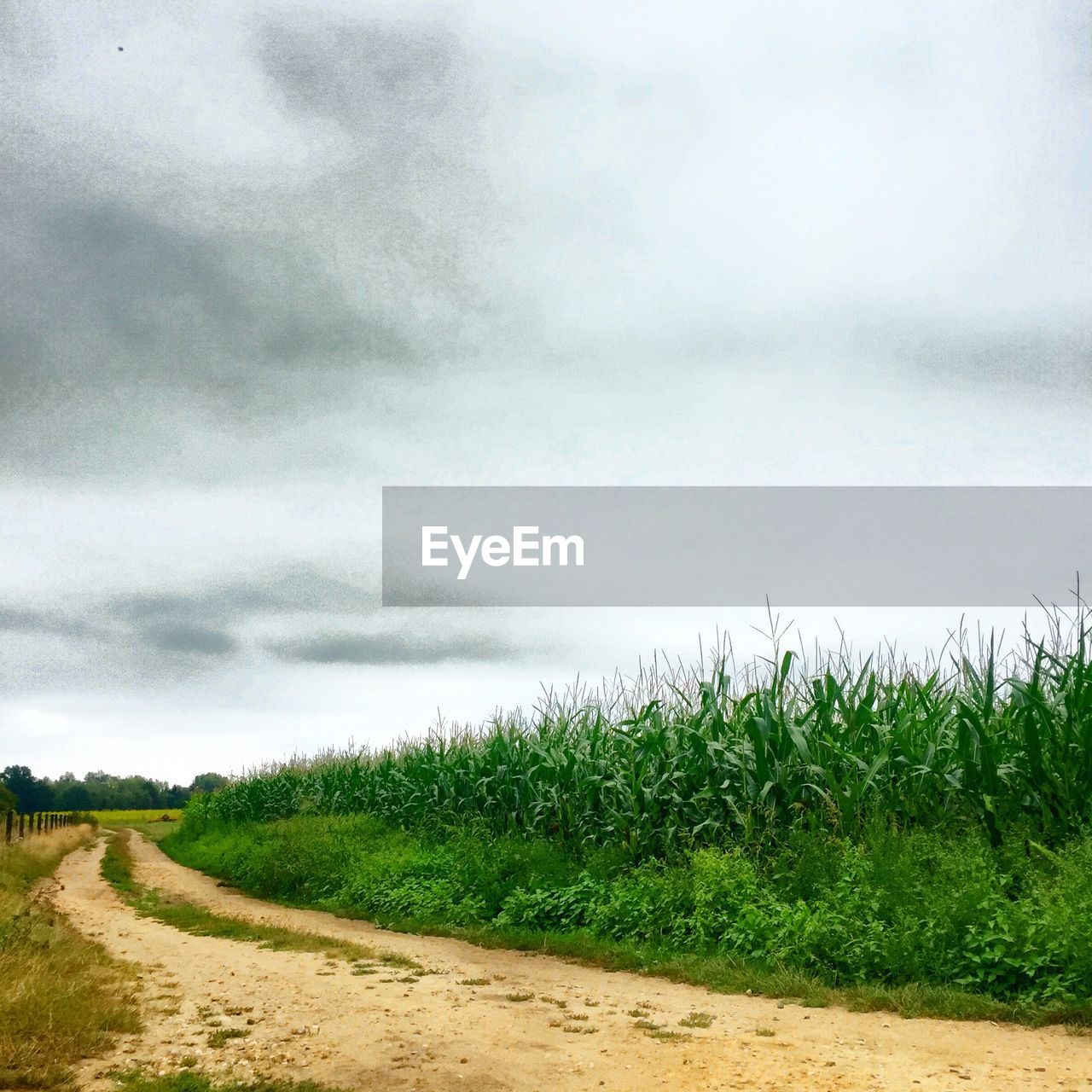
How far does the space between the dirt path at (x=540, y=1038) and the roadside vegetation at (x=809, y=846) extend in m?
0.72

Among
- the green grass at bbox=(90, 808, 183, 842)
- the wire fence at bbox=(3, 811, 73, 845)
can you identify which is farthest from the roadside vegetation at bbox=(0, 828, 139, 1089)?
the green grass at bbox=(90, 808, 183, 842)

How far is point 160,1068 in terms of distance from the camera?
6367mm

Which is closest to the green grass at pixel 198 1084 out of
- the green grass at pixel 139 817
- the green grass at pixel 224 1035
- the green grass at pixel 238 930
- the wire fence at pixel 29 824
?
the green grass at pixel 224 1035

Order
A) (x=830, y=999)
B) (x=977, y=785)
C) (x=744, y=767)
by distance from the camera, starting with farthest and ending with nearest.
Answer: (x=744, y=767)
(x=977, y=785)
(x=830, y=999)

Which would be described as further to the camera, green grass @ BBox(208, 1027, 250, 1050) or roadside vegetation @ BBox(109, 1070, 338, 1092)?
green grass @ BBox(208, 1027, 250, 1050)

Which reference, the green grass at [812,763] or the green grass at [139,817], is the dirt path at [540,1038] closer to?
the green grass at [812,763]

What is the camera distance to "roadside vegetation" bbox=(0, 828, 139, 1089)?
6188 millimetres

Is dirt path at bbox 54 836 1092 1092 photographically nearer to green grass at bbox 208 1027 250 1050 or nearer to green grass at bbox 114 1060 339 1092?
green grass at bbox 208 1027 250 1050

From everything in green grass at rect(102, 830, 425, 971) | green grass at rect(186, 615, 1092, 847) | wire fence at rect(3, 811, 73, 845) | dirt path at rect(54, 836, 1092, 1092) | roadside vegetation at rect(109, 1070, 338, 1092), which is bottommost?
wire fence at rect(3, 811, 73, 845)

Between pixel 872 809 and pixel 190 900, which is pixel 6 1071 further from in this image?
pixel 190 900

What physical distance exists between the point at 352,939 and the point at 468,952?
1.99 meters

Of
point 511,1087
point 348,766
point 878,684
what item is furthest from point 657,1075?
point 348,766

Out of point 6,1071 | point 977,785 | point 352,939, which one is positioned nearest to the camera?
point 6,1071

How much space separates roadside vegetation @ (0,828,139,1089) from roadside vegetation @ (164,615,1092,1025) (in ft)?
16.0
